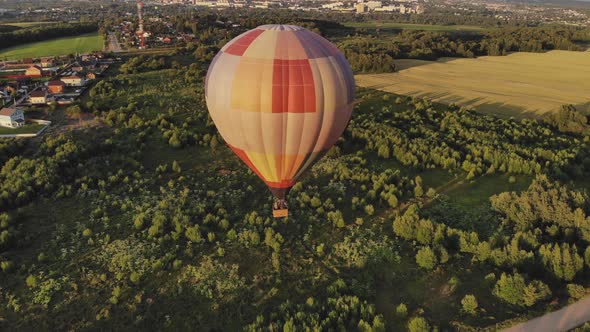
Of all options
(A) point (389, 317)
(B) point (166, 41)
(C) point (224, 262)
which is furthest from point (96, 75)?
(A) point (389, 317)

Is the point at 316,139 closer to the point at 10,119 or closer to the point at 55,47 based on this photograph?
the point at 10,119

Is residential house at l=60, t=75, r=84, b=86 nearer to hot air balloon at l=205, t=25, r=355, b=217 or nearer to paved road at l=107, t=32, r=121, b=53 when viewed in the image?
paved road at l=107, t=32, r=121, b=53

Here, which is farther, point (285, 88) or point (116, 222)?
point (116, 222)

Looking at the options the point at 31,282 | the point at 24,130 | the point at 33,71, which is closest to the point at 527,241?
the point at 31,282

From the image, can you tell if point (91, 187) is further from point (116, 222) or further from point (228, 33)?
point (228, 33)

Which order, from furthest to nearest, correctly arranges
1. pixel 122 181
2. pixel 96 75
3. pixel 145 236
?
pixel 96 75 → pixel 122 181 → pixel 145 236

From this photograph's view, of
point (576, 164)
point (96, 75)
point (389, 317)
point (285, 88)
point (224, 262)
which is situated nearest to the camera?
point (285, 88)
